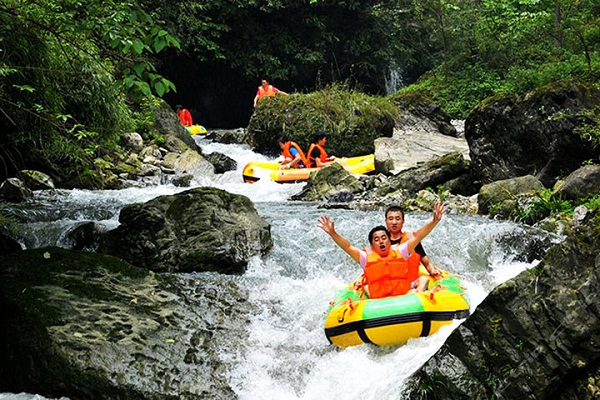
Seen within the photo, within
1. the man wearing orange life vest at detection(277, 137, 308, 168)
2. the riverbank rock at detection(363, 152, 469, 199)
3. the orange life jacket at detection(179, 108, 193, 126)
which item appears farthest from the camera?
the orange life jacket at detection(179, 108, 193, 126)

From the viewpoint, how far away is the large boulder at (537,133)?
8.85 meters

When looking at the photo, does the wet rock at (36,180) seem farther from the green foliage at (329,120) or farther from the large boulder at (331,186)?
the green foliage at (329,120)

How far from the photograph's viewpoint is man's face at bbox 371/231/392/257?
→ 502 cm

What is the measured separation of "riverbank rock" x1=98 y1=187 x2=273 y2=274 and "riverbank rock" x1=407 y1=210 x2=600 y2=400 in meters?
3.59

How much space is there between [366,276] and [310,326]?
27.3 inches

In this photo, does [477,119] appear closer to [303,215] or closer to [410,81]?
[303,215]

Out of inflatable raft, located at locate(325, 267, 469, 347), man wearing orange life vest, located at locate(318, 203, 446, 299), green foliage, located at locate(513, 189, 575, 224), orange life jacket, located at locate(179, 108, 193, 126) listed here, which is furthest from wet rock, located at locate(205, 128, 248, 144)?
inflatable raft, located at locate(325, 267, 469, 347)

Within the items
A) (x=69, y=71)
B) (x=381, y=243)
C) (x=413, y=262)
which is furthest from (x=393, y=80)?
(x=381, y=243)

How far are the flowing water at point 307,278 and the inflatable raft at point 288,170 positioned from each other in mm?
870

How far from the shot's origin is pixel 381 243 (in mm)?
5035

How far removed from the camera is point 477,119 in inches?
414

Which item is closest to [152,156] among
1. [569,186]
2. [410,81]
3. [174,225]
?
[174,225]

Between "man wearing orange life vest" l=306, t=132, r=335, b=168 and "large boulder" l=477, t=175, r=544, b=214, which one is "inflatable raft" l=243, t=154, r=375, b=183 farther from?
"large boulder" l=477, t=175, r=544, b=214

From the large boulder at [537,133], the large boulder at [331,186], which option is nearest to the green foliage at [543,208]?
the large boulder at [537,133]
